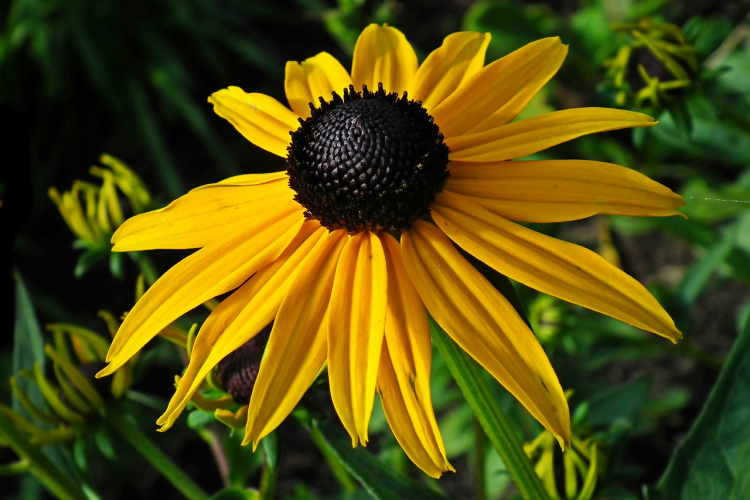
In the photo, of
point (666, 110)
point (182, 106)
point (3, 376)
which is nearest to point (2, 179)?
point (666, 110)

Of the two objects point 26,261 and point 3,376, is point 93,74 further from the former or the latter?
point 3,376

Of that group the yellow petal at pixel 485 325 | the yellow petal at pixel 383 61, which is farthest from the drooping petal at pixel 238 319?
the yellow petal at pixel 383 61

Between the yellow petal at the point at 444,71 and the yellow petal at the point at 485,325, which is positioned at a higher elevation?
the yellow petal at the point at 444,71

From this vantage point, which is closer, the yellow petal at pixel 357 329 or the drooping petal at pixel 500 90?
the yellow petal at pixel 357 329

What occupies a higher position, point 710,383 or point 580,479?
point 580,479

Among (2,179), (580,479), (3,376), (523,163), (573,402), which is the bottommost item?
(573,402)

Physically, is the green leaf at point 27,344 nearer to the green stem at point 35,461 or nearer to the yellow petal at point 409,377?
the green stem at point 35,461

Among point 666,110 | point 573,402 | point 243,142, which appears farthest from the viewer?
point 243,142
